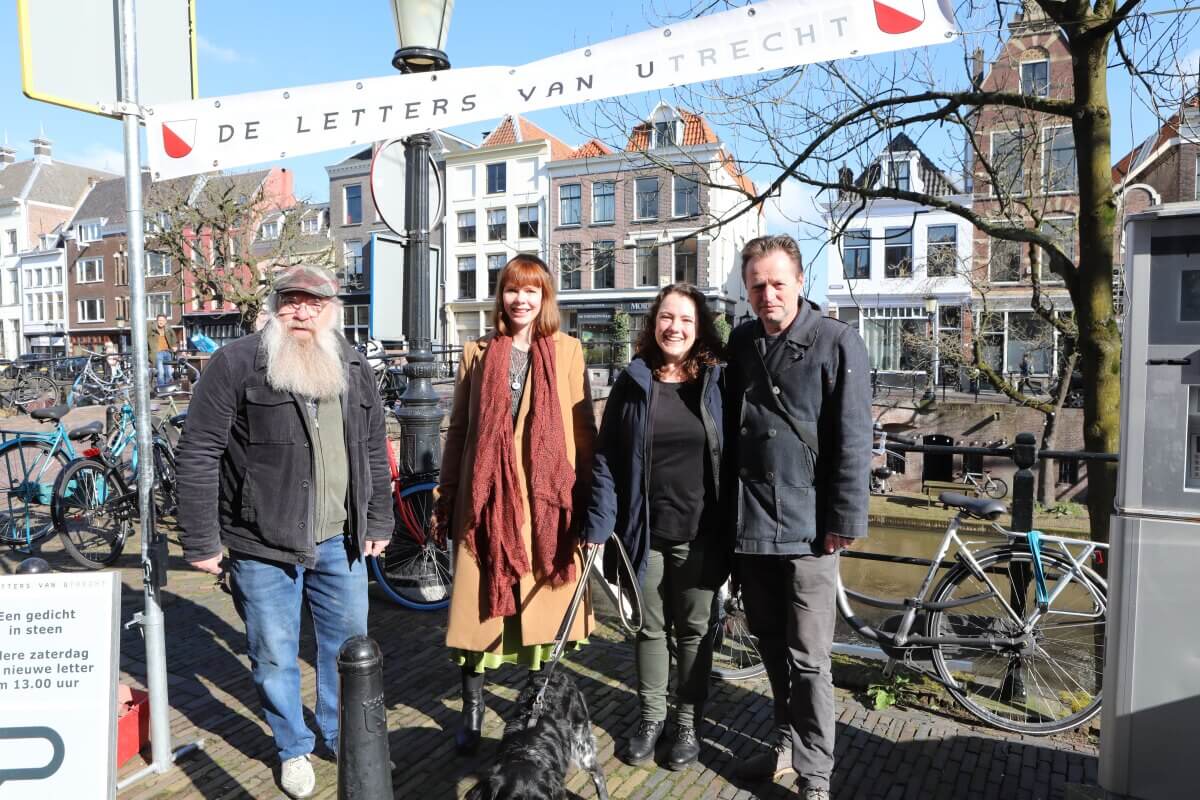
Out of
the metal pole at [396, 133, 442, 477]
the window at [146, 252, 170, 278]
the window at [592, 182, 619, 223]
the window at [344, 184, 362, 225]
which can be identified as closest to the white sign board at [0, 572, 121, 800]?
the metal pole at [396, 133, 442, 477]

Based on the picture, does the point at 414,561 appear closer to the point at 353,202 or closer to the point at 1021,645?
the point at 1021,645

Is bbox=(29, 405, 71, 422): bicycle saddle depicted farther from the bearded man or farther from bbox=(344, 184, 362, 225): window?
bbox=(344, 184, 362, 225): window

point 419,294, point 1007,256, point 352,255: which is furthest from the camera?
point 352,255

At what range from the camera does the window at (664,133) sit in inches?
213

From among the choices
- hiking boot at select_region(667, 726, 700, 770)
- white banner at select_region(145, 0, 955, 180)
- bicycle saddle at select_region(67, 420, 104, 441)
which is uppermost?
white banner at select_region(145, 0, 955, 180)

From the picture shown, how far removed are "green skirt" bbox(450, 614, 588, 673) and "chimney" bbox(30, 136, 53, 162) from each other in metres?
65.0

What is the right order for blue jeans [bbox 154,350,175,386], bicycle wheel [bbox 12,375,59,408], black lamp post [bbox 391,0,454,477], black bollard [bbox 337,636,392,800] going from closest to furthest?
black bollard [bbox 337,636,392,800], black lamp post [bbox 391,0,454,477], blue jeans [bbox 154,350,175,386], bicycle wheel [bbox 12,375,59,408]

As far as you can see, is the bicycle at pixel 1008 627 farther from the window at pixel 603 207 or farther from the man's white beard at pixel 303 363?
the window at pixel 603 207

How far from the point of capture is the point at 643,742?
304 cm

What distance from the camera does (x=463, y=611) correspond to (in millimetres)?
3023

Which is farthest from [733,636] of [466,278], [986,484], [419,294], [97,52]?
[466,278]

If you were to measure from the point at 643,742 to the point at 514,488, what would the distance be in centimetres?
116

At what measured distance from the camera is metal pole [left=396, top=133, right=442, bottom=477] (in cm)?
467

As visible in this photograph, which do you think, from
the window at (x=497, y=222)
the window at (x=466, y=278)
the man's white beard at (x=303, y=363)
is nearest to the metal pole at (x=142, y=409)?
the man's white beard at (x=303, y=363)
